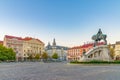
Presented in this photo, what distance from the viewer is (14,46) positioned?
132 m

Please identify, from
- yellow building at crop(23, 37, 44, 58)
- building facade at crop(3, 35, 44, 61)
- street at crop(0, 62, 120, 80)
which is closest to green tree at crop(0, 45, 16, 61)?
building facade at crop(3, 35, 44, 61)

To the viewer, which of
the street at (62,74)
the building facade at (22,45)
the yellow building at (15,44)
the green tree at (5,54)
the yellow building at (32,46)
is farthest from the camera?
the yellow building at (32,46)

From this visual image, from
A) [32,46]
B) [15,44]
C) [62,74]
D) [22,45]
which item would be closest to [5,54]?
[15,44]

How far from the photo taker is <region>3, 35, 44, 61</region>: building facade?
12946 centimetres

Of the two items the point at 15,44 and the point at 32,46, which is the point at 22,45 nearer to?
the point at 15,44

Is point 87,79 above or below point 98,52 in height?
below

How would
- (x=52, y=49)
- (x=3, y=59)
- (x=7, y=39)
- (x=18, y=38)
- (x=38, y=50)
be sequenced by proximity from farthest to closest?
(x=52, y=49)
(x=38, y=50)
(x=18, y=38)
(x=7, y=39)
(x=3, y=59)

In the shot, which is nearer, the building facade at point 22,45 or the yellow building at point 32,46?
the building facade at point 22,45

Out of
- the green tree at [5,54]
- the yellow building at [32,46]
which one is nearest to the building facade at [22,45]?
the yellow building at [32,46]

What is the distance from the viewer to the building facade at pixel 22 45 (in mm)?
129462

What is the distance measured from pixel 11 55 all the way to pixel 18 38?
39827mm

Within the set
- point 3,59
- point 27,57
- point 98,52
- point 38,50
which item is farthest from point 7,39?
point 98,52

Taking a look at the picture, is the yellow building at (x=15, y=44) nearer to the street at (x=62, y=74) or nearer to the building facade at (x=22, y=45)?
the building facade at (x=22, y=45)

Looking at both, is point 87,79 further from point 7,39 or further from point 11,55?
point 7,39
